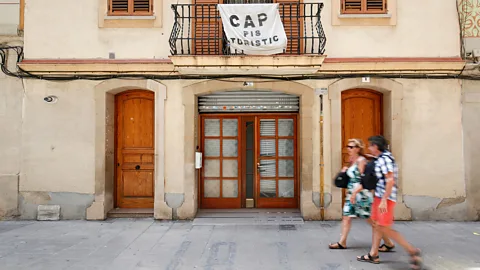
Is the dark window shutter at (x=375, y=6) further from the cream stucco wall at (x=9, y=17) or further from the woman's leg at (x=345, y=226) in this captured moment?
the cream stucco wall at (x=9, y=17)


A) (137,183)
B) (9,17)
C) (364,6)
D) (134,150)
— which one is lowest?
(137,183)

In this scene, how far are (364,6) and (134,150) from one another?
6438mm

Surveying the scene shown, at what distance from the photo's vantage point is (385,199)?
498cm

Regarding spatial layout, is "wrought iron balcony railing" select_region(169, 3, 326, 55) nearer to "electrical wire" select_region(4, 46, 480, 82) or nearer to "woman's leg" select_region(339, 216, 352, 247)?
"electrical wire" select_region(4, 46, 480, 82)

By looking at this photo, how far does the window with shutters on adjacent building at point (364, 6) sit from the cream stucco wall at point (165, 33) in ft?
0.65

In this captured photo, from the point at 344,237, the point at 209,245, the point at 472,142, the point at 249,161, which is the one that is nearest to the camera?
the point at 344,237

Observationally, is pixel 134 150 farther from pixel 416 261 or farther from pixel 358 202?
pixel 416 261

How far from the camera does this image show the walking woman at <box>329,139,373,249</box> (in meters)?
5.52

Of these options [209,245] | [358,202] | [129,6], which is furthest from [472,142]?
[129,6]

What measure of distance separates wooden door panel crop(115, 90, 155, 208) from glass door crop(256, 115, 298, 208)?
8.73 ft

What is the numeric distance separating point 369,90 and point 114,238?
6550 mm

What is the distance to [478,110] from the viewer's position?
8.16 metres

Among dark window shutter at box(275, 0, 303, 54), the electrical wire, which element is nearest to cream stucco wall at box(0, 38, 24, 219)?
the electrical wire

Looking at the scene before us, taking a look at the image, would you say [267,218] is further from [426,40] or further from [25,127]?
[25,127]
